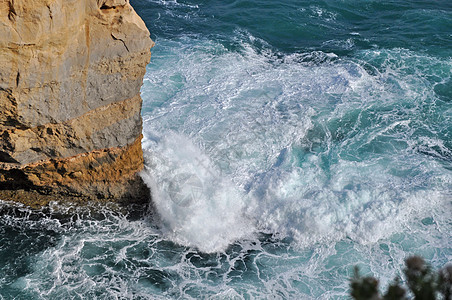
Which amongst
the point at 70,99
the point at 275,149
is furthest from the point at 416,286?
the point at 275,149

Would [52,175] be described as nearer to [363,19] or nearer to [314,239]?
[314,239]

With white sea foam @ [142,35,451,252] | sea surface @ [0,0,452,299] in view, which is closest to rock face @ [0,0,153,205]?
sea surface @ [0,0,452,299]

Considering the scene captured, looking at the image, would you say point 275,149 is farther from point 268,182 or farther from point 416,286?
point 416,286

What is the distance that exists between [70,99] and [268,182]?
17.3 feet

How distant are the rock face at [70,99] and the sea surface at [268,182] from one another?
765mm

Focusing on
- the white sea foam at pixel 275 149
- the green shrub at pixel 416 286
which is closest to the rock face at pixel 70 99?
the white sea foam at pixel 275 149

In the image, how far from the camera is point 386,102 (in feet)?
53.4

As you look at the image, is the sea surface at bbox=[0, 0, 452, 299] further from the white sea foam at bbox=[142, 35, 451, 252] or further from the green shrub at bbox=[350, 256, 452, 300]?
the green shrub at bbox=[350, 256, 452, 300]

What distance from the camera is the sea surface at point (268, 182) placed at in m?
10.6

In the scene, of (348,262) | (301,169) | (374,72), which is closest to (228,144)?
(301,169)

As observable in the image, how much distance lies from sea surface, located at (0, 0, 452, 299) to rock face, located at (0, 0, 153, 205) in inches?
30.1

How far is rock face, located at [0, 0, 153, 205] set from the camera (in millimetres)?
9250

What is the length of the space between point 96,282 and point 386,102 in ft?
35.1

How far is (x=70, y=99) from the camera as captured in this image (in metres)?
10.3
